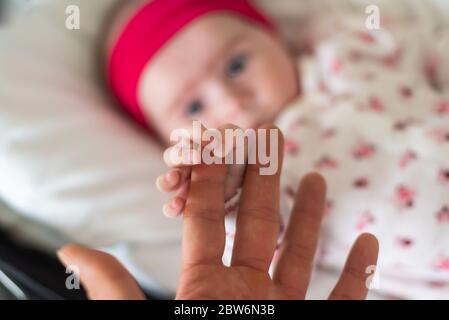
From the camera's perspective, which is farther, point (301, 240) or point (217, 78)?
point (217, 78)

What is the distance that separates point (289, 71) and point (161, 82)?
24cm

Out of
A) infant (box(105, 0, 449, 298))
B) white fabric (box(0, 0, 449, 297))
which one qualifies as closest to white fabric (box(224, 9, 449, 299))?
infant (box(105, 0, 449, 298))

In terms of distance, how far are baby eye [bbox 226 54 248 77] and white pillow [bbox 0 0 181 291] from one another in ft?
0.65

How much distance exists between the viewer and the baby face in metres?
0.83

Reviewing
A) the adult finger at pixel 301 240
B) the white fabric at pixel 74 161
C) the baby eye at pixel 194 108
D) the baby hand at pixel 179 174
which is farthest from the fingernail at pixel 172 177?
the baby eye at pixel 194 108

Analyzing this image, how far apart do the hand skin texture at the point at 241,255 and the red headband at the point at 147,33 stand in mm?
428

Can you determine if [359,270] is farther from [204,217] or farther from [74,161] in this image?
[74,161]

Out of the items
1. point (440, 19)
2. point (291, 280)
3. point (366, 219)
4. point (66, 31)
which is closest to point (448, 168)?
point (366, 219)

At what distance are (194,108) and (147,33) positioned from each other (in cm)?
17

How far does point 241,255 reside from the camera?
48cm

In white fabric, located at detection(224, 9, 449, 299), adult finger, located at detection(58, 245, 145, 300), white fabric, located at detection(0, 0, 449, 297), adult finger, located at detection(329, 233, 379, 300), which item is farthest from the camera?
white fabric, located at detection(0, 0, 449, 297)

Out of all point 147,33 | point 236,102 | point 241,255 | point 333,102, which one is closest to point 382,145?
point 333,102

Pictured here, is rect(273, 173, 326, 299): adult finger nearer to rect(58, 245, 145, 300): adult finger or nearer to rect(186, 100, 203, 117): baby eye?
rect(58, 245, 145, 300): adult finger
